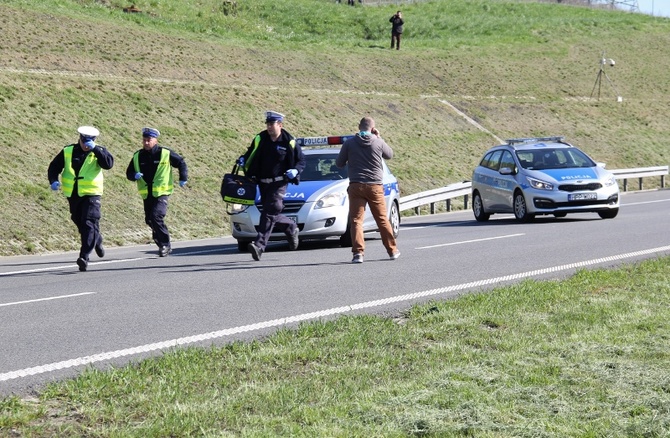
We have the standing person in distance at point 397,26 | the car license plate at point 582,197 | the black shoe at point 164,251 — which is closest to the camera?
the black shoe at point 164,251

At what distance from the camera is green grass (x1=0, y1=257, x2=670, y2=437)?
5.97 metres

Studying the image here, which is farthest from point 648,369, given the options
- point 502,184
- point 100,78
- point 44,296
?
point 100,78

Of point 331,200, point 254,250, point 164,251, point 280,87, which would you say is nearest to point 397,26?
point 280,87

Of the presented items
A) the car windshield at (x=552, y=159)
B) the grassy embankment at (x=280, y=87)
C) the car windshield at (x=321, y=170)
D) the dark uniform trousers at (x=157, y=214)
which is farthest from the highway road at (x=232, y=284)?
the grassy embankment at (x=280, y=87)

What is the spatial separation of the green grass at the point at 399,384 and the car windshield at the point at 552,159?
14.4 metres

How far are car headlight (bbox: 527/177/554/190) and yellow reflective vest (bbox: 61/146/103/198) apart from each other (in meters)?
10.1

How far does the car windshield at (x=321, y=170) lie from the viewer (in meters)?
18.5

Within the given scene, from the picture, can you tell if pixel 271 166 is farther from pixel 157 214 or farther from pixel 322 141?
pixel 322 141

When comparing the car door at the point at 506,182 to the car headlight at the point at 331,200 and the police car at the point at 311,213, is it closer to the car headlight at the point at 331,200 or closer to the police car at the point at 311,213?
the police car at the point at 311,213

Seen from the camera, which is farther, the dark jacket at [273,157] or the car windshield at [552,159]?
the car windshield at [552,159]

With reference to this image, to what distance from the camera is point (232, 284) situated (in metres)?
12.6

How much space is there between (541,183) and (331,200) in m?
6.52

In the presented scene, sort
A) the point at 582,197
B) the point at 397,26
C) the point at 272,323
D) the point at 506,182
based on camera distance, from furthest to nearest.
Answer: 1. the point at 397,26
2. the point at 506,182
3. the point at 582,197
4. the point at 272,323

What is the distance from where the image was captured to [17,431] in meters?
5.88
